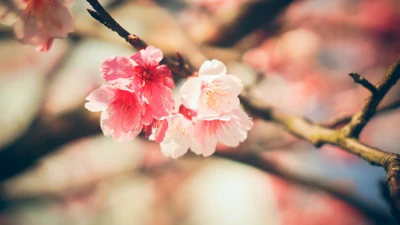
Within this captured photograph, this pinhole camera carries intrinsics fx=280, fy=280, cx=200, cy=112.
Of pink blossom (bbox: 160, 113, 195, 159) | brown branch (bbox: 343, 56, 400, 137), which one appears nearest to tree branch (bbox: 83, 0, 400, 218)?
brown branch (bbox: 343, 56, 400, 137)

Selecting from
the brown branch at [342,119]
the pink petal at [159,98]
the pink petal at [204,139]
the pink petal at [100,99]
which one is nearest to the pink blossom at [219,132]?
the pink petal at [204,139]

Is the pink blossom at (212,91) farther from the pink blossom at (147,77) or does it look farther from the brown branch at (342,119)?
the brown branch at (342,119)

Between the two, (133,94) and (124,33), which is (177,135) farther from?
(124,33)

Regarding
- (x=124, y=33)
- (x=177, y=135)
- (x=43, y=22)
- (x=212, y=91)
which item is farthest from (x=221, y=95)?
(x=43, y=22)

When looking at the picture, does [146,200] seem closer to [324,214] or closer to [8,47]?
[324,214]

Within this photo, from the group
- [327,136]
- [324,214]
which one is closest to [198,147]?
[327,136]

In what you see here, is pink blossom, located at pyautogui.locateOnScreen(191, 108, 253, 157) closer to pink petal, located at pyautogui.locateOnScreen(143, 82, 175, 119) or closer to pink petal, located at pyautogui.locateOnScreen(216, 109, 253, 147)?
pink petal, located at pyautogui.locateOnScreen(216, 109, 253, 147)

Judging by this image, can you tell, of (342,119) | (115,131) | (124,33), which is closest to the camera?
(124,33)
